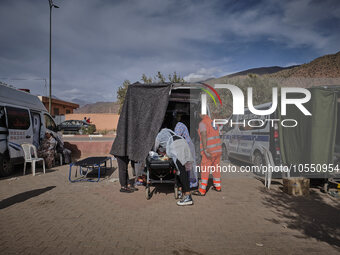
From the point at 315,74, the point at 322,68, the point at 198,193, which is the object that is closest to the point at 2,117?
the point at 198,193

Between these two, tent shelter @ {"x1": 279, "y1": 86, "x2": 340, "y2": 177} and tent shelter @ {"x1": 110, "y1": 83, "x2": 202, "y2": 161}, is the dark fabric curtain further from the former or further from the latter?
tent shelter @ {"x1": 110, "y1": 83, "x2": 202, "y2": 161}

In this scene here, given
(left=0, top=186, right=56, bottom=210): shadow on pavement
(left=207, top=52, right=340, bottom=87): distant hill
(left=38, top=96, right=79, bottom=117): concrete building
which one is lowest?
(left=0, top=186, right=56, bottom=210): shadow on pavement

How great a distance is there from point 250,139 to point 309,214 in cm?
356

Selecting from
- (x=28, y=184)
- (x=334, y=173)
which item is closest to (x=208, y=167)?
(x=334, y=173)

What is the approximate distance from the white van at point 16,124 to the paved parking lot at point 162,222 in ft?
5.10

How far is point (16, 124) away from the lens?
24.5 ft

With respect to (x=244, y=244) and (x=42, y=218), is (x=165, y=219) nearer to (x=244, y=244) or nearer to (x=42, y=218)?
(x=244, y=244)

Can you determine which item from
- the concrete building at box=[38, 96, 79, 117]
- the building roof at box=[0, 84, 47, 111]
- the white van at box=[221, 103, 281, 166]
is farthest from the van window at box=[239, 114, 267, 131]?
the concrete building at box=[38, 96, 79, 117]

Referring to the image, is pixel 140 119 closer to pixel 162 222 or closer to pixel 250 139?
pixel 162 222

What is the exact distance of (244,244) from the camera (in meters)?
3.13

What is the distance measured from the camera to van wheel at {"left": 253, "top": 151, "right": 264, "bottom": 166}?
23.1 feet

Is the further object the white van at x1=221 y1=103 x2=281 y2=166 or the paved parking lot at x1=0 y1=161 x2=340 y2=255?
the white van at x1=221 y1=103 x2=281 y2=166

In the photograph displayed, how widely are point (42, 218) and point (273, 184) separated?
19.4 feet

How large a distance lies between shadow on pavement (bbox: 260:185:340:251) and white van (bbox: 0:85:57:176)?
25.0 ft
